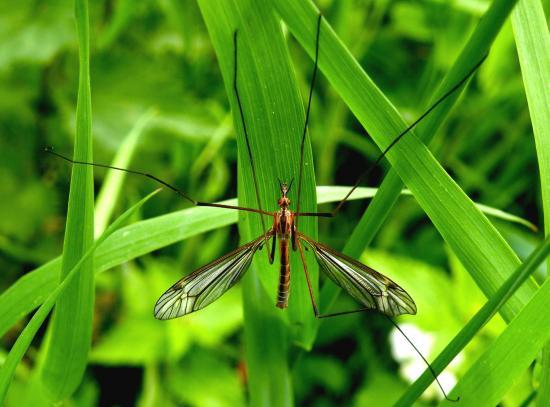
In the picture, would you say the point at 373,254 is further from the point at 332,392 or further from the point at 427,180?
the point at 427,180

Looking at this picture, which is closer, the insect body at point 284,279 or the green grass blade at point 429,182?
the green grass blade at point 429,182

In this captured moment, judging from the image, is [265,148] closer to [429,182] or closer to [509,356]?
[429,182]

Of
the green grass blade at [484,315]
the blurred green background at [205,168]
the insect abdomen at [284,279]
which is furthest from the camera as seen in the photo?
the blurred green background at [205,168]

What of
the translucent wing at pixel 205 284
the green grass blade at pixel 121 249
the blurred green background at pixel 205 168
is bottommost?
the translucent wing at pixel 205 284

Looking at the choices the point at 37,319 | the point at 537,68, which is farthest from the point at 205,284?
the point at 537,68

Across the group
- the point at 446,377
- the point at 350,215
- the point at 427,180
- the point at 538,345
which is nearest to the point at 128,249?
the point at 427,180

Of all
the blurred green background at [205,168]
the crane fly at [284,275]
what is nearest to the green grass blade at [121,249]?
the crane fly at [284,275]

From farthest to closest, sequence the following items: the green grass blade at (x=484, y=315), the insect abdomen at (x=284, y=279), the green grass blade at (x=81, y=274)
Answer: the insect abdomen at (x=284, y=279) → the green grass blade at (x=81, y=274) → the green grass blade at (x=484, y=315)

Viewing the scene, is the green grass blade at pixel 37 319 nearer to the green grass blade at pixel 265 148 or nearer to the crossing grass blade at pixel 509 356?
the green grass blade at pixel 265 148
